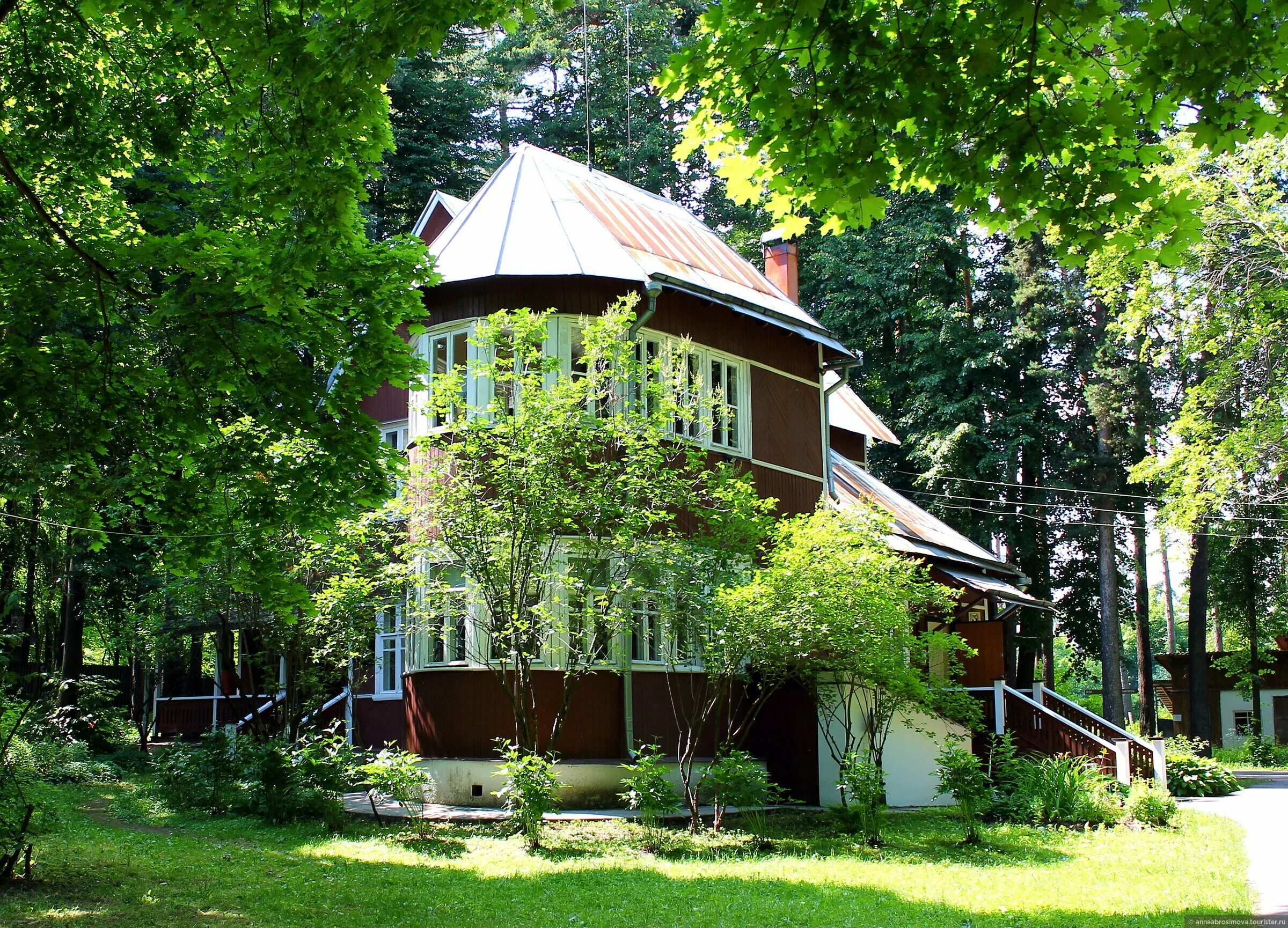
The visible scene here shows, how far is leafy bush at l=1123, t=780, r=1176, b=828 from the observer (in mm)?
14383

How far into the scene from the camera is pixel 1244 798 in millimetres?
20250

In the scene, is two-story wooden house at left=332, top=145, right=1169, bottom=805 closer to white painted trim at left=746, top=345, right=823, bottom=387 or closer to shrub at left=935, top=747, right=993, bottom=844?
white painted trim at left=746, top=345, right=823, bottom=387

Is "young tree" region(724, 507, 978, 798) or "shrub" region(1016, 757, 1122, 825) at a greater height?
"young tree" region(724, 507, 978, 798)

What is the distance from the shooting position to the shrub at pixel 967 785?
13219 mm

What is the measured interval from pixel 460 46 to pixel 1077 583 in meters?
24.2

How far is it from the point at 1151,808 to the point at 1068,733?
399cm

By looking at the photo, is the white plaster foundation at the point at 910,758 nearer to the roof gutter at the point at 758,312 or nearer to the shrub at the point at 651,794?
the shrub at the point at 651,794

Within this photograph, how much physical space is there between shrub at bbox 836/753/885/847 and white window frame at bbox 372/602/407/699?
7.08 meters

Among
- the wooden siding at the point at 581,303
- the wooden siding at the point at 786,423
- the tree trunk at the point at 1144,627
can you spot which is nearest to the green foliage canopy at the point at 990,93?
the wooden siding at the point at 581,303

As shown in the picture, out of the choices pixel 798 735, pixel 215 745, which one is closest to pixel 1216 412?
pixel 798 735

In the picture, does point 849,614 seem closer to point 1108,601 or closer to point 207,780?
point 207,780

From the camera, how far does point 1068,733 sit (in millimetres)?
18359

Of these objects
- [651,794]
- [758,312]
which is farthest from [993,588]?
[651,794]

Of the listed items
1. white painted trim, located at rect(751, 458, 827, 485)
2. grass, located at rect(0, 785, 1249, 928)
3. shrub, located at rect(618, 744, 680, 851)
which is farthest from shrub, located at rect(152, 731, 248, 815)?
white painted trim, located at rect(751, 458, 827, 485)
